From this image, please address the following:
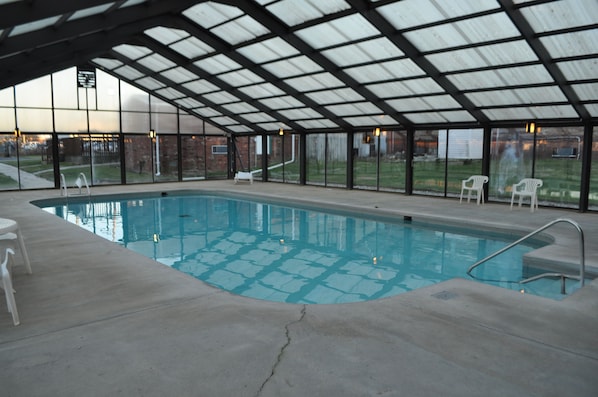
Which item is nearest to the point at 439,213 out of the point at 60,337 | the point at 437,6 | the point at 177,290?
the point at 437,6

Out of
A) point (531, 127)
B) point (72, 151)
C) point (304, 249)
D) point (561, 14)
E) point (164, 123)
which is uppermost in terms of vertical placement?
point (561, 14)

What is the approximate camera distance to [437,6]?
8.14 m

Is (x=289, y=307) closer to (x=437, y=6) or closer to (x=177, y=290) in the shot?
(x=177, y=290)

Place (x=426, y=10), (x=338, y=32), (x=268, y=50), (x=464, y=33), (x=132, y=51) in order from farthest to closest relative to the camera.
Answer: (x=132, y=51) < (x=268, y=50) < (x=338, y=32) < (x=464, y=33) < (x=426, y=10)

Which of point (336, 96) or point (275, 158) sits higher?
point (336, 96)

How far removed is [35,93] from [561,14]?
15.9m

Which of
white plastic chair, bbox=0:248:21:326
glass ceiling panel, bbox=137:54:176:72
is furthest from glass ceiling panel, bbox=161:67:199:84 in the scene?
white plastic chair, bbox=0:248:21:326

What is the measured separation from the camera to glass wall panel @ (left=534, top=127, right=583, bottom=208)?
37.8ft

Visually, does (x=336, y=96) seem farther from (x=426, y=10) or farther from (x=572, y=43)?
(x=572, y=43)

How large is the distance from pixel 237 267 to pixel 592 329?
498 cm

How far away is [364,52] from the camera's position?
10.4 meters

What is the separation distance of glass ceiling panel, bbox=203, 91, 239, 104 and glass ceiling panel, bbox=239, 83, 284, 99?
3.49ft

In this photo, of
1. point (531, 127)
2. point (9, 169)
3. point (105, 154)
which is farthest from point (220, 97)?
point (9, 169)

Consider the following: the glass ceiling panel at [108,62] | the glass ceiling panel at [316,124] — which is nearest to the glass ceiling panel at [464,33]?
the glass ceiling panel at [316,124]
